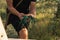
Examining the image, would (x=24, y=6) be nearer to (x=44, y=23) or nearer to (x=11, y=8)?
(x=11, y=8)

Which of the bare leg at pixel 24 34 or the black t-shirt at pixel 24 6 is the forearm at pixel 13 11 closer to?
the black t-shirt at pixel 24 6

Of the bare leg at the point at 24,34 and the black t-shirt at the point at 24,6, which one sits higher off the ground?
the black t-shirt at the point at 24,6

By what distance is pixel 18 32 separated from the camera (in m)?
2.10

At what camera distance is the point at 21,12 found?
6.88 feet

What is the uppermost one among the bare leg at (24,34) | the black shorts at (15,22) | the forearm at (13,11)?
the forearm at (13,11)

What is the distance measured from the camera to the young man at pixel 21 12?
82.0 inches

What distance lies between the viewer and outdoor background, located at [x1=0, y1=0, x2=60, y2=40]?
2078 millimetres

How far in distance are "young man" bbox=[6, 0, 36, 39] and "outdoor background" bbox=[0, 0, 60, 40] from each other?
1.6 inches

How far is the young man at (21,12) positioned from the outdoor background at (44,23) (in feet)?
0.13

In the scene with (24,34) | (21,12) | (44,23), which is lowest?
(24,34)

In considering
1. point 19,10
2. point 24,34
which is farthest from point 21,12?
point 24,34

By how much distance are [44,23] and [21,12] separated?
0.25 m

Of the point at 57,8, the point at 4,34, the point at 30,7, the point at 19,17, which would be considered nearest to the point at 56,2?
the point at 57,8

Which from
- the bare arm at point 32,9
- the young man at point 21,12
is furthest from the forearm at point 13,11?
the bare arm at point 32,9
